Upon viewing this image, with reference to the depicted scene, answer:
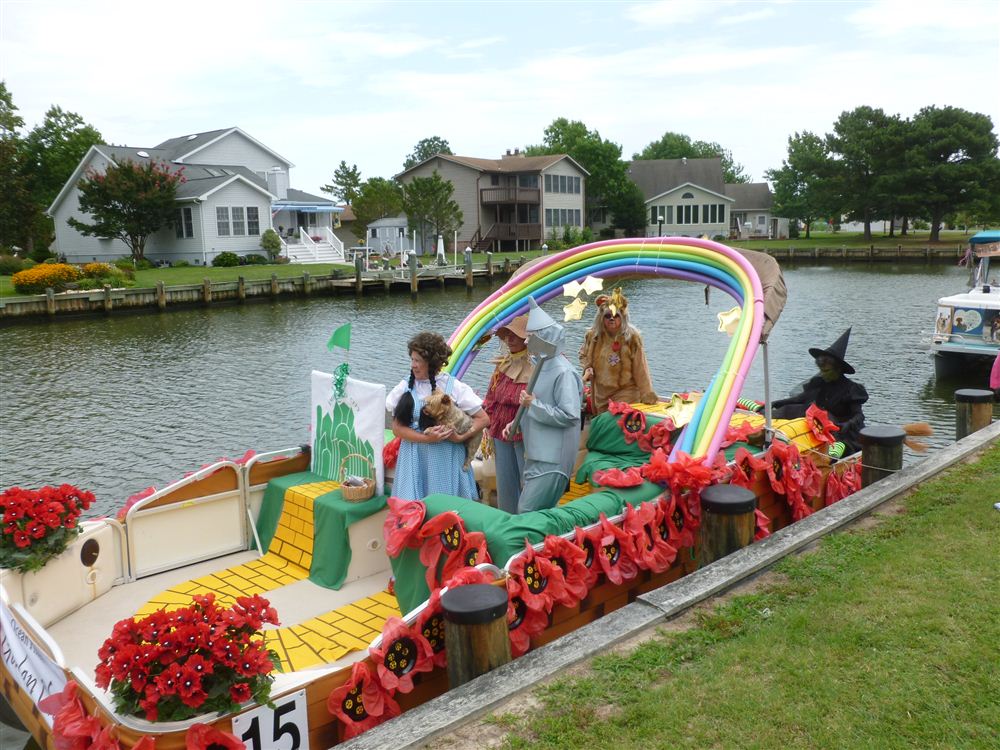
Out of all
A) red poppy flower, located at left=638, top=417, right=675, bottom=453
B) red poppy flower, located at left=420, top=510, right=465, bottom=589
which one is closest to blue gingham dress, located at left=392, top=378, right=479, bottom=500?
red poppy flower, located at left=420, top=510, right=465, bottom=589

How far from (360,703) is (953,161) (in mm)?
62670

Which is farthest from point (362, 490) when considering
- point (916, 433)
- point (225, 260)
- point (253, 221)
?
point (253, 221)

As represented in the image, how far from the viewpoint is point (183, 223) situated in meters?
43.0

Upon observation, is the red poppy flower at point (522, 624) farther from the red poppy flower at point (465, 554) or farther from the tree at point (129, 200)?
the tree at point (129, 200)

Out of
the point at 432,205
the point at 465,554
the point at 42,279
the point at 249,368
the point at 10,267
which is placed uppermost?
the point at 432,205

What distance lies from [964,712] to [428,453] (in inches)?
139

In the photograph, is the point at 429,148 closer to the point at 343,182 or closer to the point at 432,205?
the point at 343,182

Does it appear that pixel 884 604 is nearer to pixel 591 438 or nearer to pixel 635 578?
pixel 635 578

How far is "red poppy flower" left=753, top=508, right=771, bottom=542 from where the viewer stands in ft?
21.7

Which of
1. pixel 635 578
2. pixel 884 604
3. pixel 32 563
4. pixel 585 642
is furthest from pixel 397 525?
pixel 884 604

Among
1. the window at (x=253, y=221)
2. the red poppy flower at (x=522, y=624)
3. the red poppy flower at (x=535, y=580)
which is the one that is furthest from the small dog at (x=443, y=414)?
the window at (x=253, y=221)

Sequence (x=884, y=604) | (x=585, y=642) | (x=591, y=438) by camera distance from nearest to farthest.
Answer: (x=585, y=642) → (x=884, y=604) → (x=591, y=438)

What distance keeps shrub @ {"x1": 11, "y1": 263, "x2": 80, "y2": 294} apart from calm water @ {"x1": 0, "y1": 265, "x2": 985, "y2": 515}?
321 centimetres

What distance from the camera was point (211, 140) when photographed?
1852 inches
